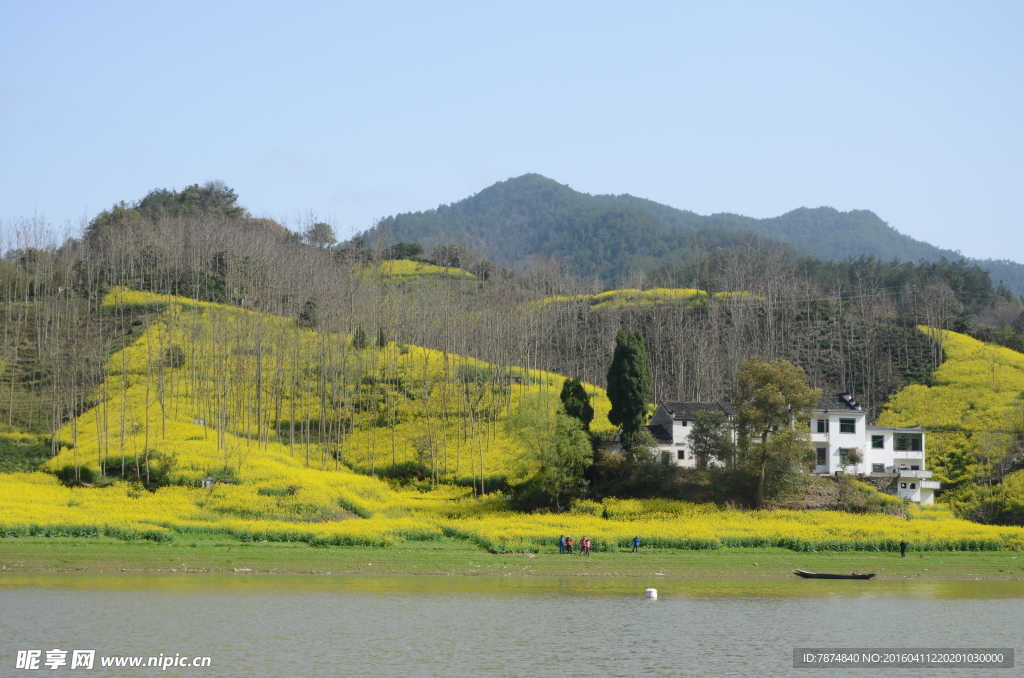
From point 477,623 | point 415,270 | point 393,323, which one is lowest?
point 477,623

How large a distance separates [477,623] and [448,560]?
16700mm

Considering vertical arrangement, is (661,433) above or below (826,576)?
above

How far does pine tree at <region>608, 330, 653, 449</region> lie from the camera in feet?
222

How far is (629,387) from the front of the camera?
222ft

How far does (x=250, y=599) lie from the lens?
35.2 meters

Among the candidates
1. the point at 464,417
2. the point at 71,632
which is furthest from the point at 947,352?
the point at 71,632

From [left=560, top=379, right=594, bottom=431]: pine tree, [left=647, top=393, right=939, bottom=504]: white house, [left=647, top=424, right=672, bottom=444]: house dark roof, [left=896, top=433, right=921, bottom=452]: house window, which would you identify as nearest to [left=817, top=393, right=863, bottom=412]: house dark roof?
[left=647, top=393, right=939, bottom=504]: white house

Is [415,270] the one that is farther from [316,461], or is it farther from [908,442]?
[908,442]

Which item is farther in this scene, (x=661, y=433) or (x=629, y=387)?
(x=661, y=433)

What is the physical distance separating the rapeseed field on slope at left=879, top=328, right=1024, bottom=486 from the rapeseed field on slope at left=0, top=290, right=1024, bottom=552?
17.4 metres

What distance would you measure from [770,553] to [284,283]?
62.4 metres

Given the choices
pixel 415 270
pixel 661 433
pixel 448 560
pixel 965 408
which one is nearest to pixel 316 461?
pixel 661 433

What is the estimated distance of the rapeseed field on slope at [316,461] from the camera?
54.2 meters

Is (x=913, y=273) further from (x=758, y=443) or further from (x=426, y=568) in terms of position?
(x=426, y=568)
